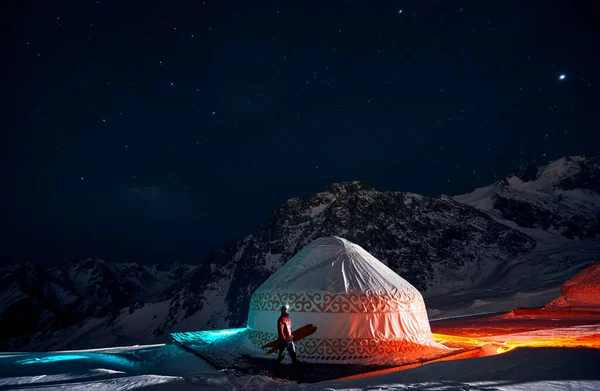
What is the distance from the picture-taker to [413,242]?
262 ft

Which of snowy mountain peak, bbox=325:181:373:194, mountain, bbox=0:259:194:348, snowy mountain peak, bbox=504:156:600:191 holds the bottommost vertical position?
mountain, bbox=0:259:194:348

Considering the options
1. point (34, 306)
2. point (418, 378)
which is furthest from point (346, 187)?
point (34, 306)

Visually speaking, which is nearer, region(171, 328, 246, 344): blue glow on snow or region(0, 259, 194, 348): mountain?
region(171, 328, 246, 344): blue glow on snow

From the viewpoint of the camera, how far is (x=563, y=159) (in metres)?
115

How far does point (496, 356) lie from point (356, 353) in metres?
2.13

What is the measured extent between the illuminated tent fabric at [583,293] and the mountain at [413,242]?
3573cm

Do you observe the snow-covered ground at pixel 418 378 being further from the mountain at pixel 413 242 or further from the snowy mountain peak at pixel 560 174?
the snowy mountain peak at pixel 560 174

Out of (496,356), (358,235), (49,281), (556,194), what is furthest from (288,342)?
(49,281)

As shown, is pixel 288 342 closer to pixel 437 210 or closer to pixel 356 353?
pixel 356 353

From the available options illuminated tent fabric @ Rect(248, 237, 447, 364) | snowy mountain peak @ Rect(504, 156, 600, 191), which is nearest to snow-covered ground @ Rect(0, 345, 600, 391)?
illuminated tent fabric @ Rect(248, 237, 447, 364)

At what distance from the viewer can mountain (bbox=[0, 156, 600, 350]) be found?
2611 inches

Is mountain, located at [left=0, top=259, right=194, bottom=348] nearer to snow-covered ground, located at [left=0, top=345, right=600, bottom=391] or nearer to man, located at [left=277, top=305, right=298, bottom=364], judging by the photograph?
snow-covered ground, located at [left=0, top=345, right=600, bottom=391]

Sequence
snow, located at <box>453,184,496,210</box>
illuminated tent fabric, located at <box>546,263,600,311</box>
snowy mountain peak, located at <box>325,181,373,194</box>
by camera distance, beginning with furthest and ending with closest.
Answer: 1. snowy mountain peak, located at <box>325,181,373,194</box>
2. snow, located at <box>453,184,496,210</box>
3. illuminated tent fabric, located at <box>546,263,600,311</box>

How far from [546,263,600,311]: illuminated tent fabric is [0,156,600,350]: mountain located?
35731 millimetres
